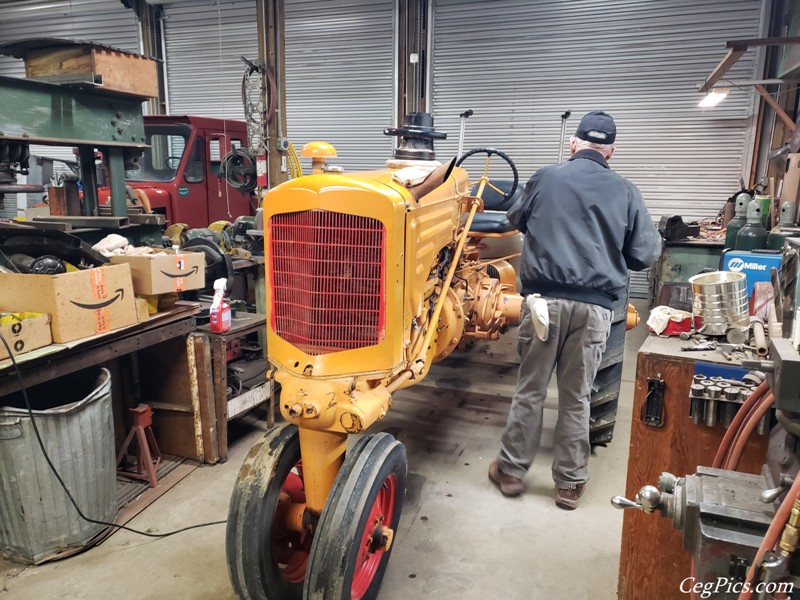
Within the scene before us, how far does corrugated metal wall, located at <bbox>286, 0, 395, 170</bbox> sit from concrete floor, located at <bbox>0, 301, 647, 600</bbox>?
490 centimetres

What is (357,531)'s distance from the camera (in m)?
1.69

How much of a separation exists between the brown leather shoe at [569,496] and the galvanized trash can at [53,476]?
6.47 ft

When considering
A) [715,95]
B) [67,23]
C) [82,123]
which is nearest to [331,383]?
[82,123]

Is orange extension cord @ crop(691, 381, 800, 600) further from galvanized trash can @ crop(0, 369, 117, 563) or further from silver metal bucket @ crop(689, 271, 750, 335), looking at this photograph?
galvanized trash can @ crop(0, 369, 117, 563)

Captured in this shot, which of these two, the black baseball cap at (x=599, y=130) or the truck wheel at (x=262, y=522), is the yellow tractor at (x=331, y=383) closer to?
the truck wheel at (x=262, y=522)

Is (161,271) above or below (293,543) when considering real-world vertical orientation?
above

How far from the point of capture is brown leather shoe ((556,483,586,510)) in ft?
8.54

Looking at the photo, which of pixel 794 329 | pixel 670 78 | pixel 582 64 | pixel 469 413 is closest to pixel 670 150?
pixel 670 78

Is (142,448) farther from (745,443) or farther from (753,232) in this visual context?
(753,232)

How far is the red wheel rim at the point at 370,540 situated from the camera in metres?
1.85

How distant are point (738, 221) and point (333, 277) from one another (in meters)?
3.63

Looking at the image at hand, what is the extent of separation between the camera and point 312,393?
5.98ft

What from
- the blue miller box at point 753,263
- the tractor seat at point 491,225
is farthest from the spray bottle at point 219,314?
the blue miller box at point 753,263

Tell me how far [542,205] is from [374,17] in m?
5.46
